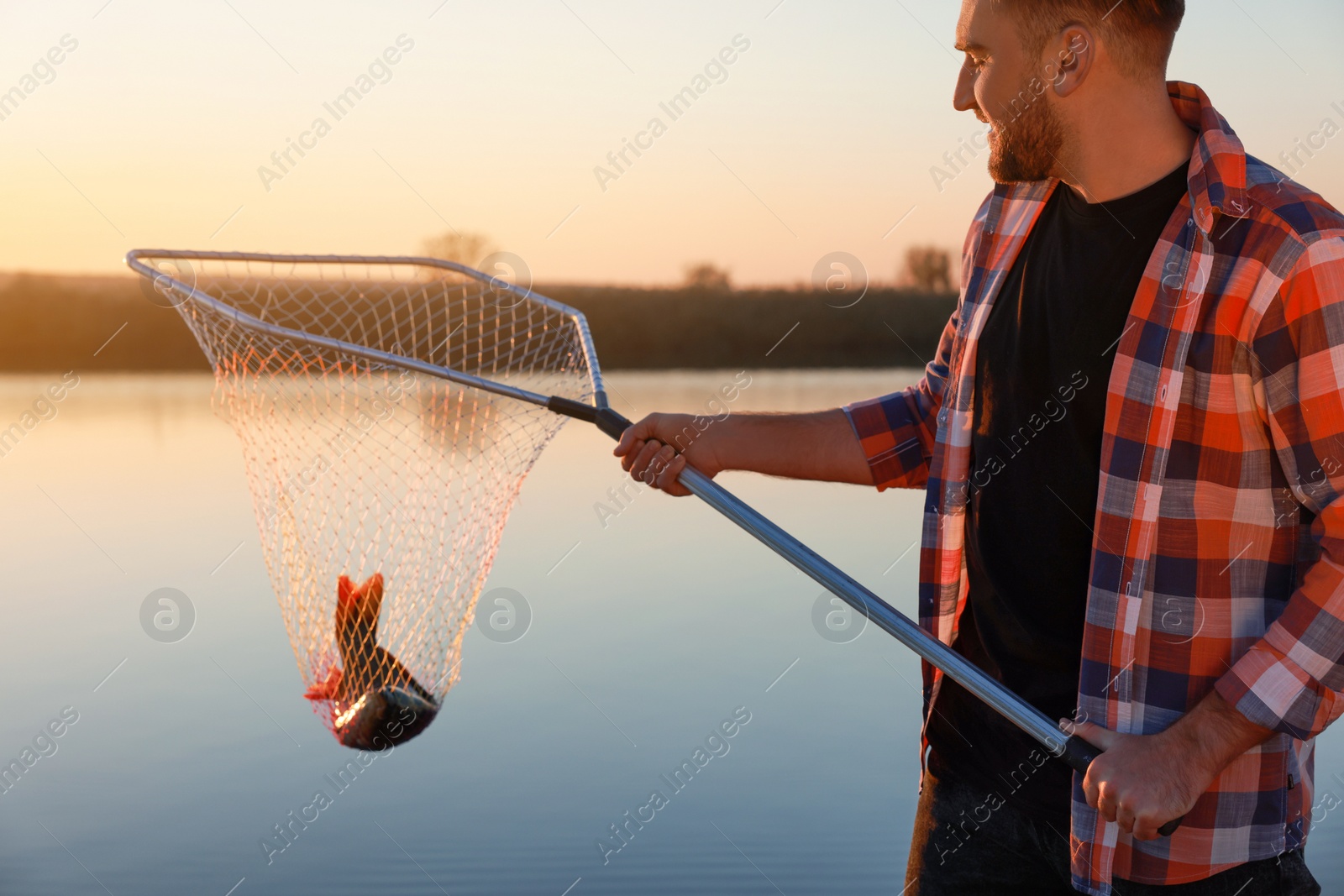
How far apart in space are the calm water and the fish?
104 cm

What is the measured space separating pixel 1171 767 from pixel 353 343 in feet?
6.16

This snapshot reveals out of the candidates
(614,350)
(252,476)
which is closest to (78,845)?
(252,476)

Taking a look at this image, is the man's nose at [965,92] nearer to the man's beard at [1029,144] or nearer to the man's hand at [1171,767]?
the man's beard at [1029,144]

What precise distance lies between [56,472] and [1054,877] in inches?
391

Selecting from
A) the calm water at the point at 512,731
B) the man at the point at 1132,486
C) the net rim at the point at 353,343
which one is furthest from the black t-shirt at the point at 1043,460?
the calm water at the point at 512,731

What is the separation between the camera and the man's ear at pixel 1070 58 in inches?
62.7

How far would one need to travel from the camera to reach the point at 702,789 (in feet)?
14.5

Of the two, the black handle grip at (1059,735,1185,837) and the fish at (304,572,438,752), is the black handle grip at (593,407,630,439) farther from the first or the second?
the fish at (304,572,438,752)

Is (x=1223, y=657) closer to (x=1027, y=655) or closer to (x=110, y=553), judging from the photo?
(x=1027, y=655)

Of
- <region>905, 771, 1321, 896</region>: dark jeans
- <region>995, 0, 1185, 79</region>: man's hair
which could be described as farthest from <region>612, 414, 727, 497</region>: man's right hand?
<region>995, 0, 1185, 79</region>: man's hair

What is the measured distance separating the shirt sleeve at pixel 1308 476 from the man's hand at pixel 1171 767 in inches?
1.4

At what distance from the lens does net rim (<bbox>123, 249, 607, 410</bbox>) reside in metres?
2.23

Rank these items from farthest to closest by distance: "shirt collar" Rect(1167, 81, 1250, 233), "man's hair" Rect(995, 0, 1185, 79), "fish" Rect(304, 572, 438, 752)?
"fish" Rect(304, 572, 438, 752) < "man's hair" Rect(995, 0, 1185, 79) < "shirt collar" Rect(1167, 81, 1250, 233)

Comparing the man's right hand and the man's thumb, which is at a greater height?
the man's right hand
